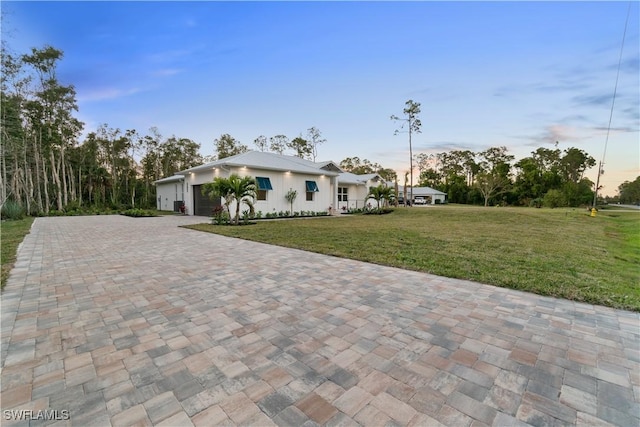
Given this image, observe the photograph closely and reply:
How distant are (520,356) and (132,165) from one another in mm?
36154

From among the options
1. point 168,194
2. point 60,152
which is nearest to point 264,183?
point 168,194

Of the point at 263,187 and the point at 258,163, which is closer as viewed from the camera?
the point at 263,187

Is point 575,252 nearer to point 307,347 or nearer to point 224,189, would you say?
point 307,347

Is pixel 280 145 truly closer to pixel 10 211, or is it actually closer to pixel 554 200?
pixel 10 211

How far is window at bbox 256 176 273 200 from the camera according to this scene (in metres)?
15.7

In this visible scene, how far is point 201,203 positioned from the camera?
17656 millimetres

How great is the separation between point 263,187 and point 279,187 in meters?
1.36

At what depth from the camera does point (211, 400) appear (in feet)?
5.33

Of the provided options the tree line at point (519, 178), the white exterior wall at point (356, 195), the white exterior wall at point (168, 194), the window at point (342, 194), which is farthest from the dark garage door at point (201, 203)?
the tree line at point (519, 178)

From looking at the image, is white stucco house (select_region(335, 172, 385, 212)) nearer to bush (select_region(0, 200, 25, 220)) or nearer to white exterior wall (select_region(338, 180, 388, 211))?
white exterior wall (select_region(338, 180, 388, 211))

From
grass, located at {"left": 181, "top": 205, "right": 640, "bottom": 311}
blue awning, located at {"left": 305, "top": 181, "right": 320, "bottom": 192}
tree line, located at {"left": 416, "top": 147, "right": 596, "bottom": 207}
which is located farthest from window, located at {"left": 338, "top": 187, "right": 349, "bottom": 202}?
tree line, located at {"left": 416, "top": 147, "right": 596, "bottom": 207}

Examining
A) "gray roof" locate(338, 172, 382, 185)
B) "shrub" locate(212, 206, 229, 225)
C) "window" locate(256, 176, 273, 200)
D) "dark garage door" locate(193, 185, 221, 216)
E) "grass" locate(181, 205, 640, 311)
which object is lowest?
"grass" locate(181, 205, 640, 311)

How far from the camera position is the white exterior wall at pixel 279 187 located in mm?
15566

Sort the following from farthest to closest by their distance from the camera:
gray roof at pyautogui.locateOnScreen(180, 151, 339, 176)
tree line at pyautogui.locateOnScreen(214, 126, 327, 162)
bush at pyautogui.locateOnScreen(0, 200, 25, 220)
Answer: tree line at pyautogui.locateOnScreen(214, 126, 327, 162)
gray roof at pyautogui.locateOnScreen(180, 151, 339, 176)
bush at pyautogui.locateOnScreen(0, 200, 25, 220)
